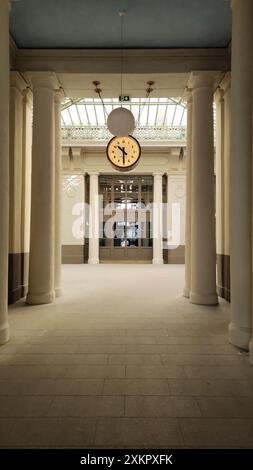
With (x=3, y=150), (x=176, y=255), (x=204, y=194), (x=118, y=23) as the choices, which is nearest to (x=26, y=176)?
(x=3, y=150)

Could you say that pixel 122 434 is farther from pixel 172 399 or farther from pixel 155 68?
pixel 155 68

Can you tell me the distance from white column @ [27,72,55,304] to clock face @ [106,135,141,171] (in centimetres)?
208

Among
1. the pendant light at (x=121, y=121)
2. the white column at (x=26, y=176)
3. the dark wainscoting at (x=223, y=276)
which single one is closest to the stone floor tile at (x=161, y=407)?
the dark wainscoting at (x=223, y=276)

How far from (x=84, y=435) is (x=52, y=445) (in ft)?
0.75

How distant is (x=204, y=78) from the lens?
6551 millimetres

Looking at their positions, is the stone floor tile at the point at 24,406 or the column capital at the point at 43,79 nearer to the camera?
the stone floor tile at the point at 24,406

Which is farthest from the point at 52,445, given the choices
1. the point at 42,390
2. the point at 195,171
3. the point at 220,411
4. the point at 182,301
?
the point at 195,171

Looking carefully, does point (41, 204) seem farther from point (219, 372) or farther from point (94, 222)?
point (94, 222)

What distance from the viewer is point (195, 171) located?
6629 mm

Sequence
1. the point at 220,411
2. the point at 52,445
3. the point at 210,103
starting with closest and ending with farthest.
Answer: the point at 52,445
the point at 220,411
the point at 210,103

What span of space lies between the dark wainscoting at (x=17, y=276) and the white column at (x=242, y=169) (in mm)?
4624

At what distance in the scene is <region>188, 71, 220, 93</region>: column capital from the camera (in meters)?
6.51

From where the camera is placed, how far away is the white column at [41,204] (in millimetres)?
6535

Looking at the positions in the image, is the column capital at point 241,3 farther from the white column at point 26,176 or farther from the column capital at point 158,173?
the column capital at point 158,173
